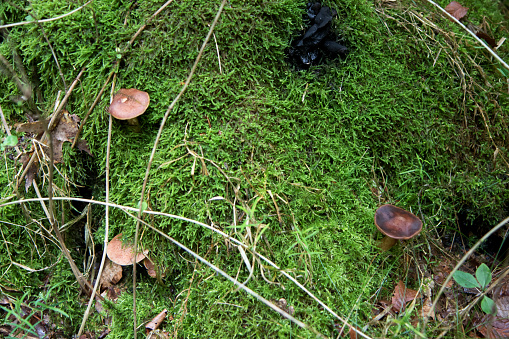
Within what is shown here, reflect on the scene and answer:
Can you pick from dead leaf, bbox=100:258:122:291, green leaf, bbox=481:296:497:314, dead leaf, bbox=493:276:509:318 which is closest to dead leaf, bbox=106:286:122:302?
dead leaf, bbox=100:258:122:291

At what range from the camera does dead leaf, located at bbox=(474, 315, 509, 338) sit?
2111mm

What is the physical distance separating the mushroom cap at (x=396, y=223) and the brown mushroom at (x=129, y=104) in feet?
5.62

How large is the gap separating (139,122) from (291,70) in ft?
3.87

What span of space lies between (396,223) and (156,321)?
165 centimetres

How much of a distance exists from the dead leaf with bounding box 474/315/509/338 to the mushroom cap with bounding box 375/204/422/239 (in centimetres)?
79

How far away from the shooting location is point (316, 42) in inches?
93.5

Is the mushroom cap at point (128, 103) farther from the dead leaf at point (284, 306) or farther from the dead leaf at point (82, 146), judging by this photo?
the dead leaf at point (284, 306)

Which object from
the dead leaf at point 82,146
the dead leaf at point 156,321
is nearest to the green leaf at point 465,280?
the dead leaf at point 156,321

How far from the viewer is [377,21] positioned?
102 inches

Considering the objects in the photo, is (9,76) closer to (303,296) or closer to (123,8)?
Answer: (123,8)

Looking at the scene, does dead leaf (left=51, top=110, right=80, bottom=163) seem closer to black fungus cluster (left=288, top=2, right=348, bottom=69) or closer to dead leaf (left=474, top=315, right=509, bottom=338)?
black fungus cluster (left=288, top=2, right=348, bottom=69)

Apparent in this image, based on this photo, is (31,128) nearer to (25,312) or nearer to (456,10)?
(25,312)

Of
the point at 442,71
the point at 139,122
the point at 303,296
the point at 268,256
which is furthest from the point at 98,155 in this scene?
the point at 442,71

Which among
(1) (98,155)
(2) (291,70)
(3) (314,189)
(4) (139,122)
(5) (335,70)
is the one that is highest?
(5) (335,70)
